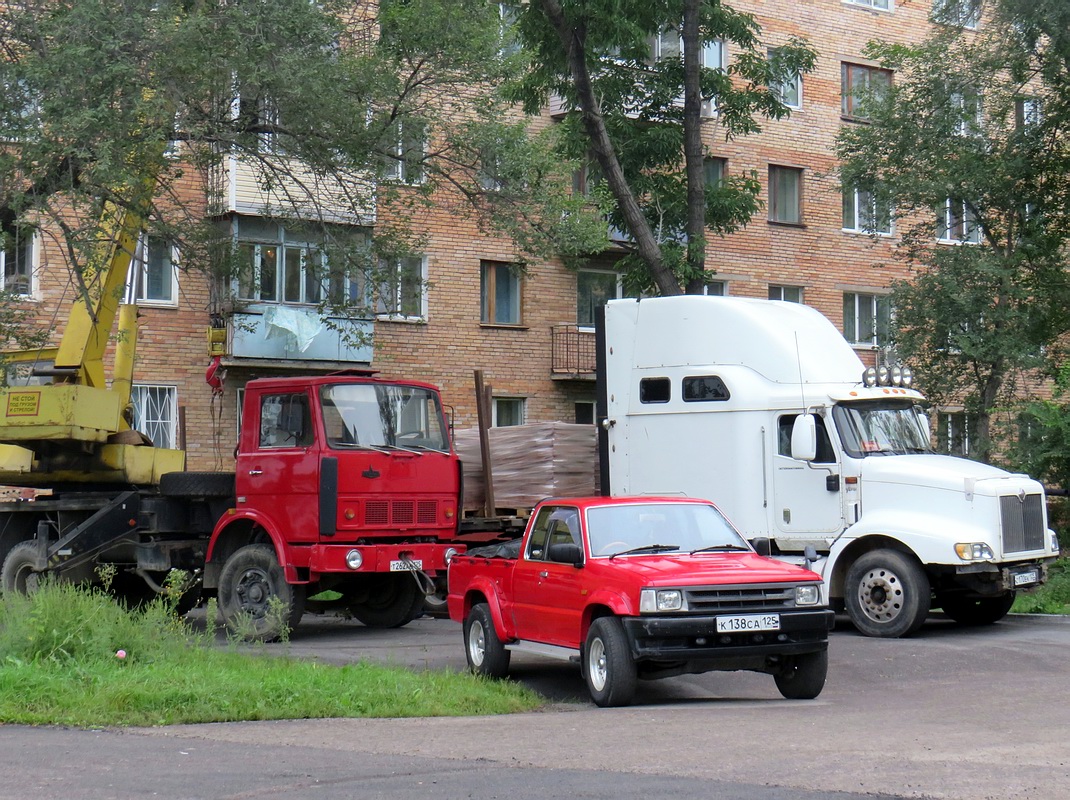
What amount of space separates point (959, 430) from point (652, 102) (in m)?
7.59

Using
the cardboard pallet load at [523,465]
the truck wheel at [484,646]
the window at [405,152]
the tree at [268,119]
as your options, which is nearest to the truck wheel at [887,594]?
the cardboard pallet load at [523,465]

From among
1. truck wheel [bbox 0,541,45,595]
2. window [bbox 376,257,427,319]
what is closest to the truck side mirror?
window [bbox 376,257,427,319]

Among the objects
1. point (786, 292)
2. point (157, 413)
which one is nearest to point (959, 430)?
point (786, 292)

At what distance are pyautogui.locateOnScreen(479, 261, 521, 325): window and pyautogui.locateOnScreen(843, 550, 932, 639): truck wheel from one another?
17174mm

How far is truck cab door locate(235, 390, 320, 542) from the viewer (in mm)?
15008

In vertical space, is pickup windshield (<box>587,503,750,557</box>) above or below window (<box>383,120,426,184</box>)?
below

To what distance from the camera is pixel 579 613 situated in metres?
10.9

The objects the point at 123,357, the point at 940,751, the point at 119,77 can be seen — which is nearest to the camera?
the point at 940,751

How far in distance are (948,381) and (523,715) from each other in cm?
1578

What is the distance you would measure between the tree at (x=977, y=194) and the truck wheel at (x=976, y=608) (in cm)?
689

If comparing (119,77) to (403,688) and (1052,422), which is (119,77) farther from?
(1052,422)

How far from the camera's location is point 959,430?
24.7 m

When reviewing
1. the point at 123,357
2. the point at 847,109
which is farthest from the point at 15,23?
the point at 847,109

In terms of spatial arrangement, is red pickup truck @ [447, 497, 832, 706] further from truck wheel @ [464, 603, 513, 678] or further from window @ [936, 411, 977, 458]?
window @ [936, 411, 977, 458]
